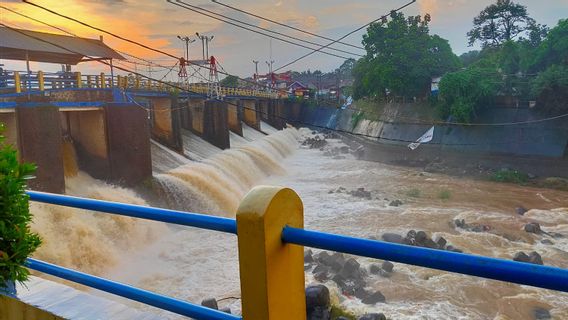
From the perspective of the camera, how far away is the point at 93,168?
509 inches

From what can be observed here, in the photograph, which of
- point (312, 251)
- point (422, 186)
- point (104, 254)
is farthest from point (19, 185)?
point (422, 186)

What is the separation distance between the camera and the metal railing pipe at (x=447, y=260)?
3.05 feet

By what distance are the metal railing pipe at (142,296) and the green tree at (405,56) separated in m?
28.8

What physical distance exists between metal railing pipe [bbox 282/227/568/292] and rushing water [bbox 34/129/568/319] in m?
6.74

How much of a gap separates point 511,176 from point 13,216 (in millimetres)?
20339

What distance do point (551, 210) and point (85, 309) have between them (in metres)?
15.8

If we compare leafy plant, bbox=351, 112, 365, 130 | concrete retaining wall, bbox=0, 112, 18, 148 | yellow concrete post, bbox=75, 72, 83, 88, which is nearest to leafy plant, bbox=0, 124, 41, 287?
concrete retaining wall, bbox=0, 112, 18, 148

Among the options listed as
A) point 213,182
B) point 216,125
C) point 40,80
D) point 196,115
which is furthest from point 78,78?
point 196,115

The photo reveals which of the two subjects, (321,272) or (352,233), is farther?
(352,233)

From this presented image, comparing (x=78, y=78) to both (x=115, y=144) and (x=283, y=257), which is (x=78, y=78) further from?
(x=283, y=257)

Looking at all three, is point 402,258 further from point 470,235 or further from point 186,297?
point 470,235

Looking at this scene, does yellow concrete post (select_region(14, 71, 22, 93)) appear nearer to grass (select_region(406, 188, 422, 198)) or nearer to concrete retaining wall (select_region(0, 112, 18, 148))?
concrete retaining wall (select_region(0, 112, 18, 148))

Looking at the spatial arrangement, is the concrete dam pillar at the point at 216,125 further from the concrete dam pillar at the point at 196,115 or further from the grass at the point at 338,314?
the grass at the point at 338,314

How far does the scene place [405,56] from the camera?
95.5 feet
